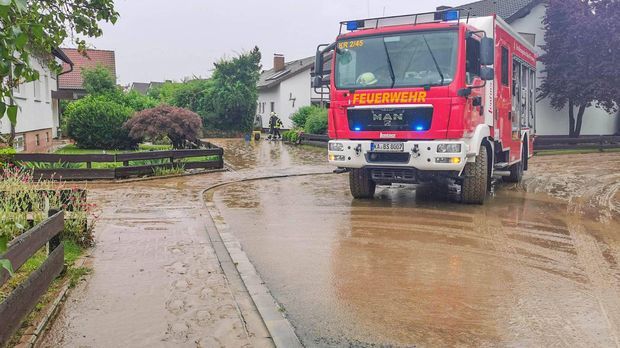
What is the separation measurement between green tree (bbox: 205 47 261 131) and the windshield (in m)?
28.1

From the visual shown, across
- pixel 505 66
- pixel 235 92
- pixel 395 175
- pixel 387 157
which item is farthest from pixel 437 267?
pixel 235 92

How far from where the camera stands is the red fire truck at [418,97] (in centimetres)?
918

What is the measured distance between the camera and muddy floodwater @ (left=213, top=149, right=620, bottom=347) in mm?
4426

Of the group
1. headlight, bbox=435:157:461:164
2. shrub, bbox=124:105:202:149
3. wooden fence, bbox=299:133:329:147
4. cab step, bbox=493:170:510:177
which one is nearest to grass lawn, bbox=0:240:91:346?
headlight, bbox=435:157:461:164

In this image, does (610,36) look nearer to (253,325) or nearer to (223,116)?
(223,116)

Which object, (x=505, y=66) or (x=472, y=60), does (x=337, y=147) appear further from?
(x=505, y=66)

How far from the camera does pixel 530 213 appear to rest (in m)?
9.77

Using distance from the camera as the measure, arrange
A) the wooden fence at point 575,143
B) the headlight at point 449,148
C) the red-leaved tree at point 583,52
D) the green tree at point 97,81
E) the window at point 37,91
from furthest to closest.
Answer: the green tree at point 97,81
the wooden fence at point 575,143
the red-leaved tree at point 583,52
the window at point 37,91
the headlight at point 449,148

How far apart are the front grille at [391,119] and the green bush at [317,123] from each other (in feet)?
60.2

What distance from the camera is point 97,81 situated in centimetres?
3312

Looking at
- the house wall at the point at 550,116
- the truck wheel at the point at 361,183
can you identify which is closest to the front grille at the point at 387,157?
the truck wheel at the point at 361,183

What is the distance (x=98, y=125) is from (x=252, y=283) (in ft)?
61.7

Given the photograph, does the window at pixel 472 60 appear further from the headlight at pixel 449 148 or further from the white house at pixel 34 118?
the white house at pixel 34 118

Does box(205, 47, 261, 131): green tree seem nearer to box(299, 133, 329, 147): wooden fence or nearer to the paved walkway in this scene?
box(299, 133, 329, 147): wooden fence
